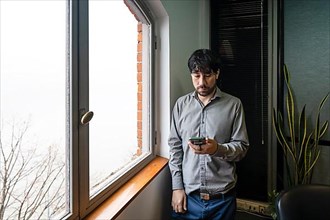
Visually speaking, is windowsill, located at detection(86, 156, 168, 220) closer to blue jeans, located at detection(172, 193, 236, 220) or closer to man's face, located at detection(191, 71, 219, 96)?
blue jeans, located at detection(172, 193, 236, 220)

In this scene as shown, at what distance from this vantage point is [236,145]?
1551 mm

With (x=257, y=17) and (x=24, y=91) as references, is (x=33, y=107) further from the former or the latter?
(x=257, y=17)

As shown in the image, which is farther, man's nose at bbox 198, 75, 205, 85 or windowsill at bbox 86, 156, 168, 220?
man's nose at bbox 198, 75, 205, 85

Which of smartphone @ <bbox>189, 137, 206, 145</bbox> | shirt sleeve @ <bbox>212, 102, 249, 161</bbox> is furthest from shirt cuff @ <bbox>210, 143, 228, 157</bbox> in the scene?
smartphone @ <bbox>189, 137, 206, 145</bbox>

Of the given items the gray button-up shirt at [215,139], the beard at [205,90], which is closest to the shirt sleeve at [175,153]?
the gray button-up shirt at [215,139]

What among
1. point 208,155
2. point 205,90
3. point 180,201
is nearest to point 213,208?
point 180,201

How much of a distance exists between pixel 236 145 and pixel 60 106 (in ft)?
3.53

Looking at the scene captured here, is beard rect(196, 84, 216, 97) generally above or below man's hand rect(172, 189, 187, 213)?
above

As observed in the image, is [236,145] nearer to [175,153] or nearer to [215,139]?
[215,139]

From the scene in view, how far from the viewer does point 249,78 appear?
2.78m

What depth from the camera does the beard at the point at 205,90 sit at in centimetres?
164

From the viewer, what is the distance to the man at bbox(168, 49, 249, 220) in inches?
62.4

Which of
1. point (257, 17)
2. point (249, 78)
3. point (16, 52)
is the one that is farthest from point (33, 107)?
point (257, 17)

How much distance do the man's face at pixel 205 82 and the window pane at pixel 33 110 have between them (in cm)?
91
